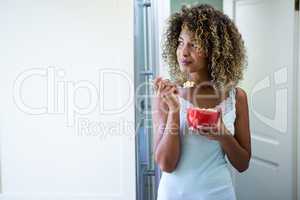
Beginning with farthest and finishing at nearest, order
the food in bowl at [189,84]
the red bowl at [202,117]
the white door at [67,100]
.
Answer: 1. the white door at [67,100]
2. the food in bowl at [189,84]
3. the red bowl at [202,117]

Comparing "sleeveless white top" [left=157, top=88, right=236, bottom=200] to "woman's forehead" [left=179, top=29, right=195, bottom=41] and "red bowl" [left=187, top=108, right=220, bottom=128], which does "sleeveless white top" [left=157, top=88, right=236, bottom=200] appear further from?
"woman's forehead" [left=179, top=29, right=195, bottom=41]

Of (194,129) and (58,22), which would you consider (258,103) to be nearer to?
(194,129)

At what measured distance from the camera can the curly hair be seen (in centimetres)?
78

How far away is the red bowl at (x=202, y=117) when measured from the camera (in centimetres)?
70

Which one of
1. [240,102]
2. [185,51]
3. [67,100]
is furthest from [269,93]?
[67,100]

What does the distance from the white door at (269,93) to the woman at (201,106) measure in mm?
467

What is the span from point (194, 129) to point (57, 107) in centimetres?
75

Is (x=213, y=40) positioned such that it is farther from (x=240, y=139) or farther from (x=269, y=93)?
(x=269, y=93)

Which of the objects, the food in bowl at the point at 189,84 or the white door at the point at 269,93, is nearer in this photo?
the food in bowl at the point at 189,84

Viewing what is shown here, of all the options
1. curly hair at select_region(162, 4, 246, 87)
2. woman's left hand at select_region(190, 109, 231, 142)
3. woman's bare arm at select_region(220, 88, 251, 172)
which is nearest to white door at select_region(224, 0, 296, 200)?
curly hair at select_region(162, 4, 246, 87)

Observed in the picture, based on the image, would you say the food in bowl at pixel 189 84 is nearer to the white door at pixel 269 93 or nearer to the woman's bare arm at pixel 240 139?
the woman's bare arm at pixel 240 139

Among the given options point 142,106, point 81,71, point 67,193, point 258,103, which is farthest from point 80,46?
point 258,103

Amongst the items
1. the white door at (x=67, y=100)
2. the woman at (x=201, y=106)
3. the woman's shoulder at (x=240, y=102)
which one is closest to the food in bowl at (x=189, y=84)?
the woman at (x=201, y=106)

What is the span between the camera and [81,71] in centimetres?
127
